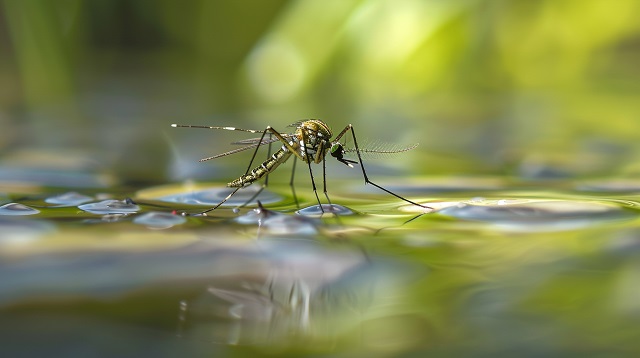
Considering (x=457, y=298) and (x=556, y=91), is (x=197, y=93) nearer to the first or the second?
(x=556, y=91)

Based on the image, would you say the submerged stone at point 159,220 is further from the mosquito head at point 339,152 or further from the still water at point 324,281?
the mosquito head at point 339,152

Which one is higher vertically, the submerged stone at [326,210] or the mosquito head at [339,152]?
the mosquito head at [339,152]

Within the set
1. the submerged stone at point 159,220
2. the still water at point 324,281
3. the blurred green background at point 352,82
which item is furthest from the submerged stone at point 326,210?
the blurred green background at point 352,82

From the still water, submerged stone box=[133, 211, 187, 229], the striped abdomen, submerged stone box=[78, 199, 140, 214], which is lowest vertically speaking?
the still water

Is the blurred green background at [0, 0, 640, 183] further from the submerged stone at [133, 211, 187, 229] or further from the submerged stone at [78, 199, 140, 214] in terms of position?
the submerged stone at [133, 211, 187, 229]

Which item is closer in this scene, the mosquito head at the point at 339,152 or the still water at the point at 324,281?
the still water at the point at 324,281

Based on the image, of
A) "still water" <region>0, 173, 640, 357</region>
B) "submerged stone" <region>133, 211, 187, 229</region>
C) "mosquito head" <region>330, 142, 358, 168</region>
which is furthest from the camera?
"mosquito head" <region>330, 142, 358, 168</region>

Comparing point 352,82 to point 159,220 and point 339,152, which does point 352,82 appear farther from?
point 159,220

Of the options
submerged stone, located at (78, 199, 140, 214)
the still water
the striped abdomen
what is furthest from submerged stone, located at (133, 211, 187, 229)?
the striped abdomen

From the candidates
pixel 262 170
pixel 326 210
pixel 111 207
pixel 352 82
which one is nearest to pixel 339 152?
pixel 262 170
